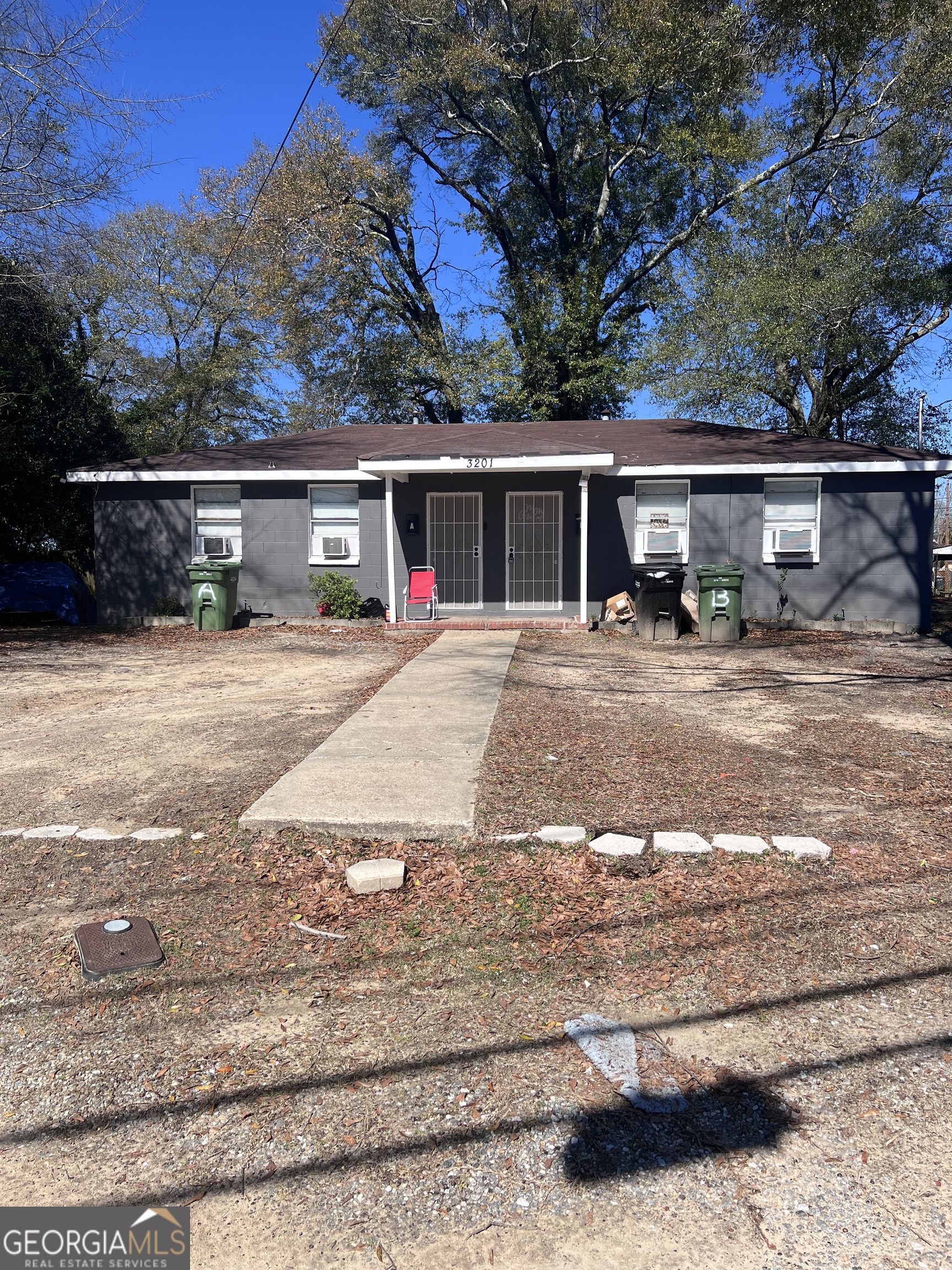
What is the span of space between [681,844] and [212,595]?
11.6 meters

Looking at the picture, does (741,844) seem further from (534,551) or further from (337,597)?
(337,597)

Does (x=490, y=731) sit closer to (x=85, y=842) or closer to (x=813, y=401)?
(x=85, y=842)

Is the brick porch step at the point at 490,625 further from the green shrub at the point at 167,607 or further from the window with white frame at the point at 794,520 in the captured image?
the green shrub at the point at 167,607

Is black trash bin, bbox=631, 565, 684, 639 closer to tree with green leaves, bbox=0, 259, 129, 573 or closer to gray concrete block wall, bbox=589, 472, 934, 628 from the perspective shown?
gray concrete block wall, bbox=589, 472, 934, 628

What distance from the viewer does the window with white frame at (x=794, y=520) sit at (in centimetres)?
1488

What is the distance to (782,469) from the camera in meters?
14.5

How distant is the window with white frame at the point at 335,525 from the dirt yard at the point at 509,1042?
10783 mm

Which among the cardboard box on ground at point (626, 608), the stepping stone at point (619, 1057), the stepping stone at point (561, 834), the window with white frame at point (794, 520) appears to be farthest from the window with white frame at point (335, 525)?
the stepping stone at point (619, 1057)

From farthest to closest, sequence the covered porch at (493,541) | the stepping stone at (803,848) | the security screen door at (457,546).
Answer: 1. the security screen door at (457,546)
2. the covered porch at (493,541)
3. the stepping stone at (803,848)

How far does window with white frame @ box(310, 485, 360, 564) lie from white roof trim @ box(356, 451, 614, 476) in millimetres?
1930

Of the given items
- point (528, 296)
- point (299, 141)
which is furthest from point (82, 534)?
point (528, 296)

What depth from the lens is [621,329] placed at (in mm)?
23906

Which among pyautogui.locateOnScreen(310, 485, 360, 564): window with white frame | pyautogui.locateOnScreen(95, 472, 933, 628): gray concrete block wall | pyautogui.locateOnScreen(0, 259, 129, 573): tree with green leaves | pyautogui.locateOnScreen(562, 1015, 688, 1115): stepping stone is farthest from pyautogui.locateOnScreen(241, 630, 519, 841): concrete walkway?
pyautogui.locateOnScreen(0, 259, 129, 573): tree with green leaves

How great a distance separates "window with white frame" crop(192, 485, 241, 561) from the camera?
633 inches
